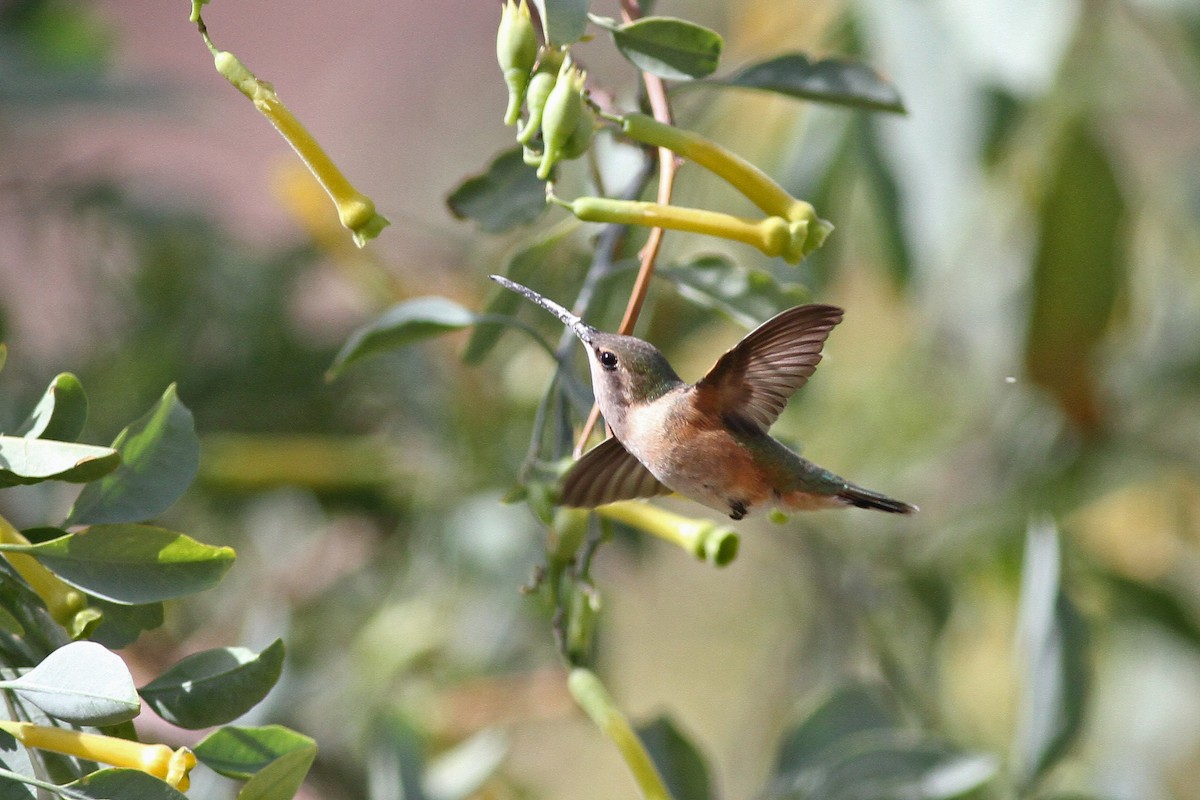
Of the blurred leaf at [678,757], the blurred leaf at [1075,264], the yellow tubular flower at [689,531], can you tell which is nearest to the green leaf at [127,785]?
the yellow tubular flower at [689,531]

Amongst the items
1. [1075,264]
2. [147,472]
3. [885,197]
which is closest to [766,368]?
[147,472]

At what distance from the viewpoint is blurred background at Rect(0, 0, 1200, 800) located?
106cm

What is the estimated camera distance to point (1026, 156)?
1.31 metres

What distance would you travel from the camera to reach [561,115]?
1.45 feet

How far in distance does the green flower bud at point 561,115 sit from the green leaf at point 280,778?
0.22m

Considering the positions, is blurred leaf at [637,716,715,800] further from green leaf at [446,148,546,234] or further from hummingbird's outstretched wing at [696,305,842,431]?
green leaf at [446,148,546,234]

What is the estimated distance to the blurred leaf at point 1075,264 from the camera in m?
1.15

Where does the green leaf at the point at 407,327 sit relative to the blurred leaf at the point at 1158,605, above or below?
above

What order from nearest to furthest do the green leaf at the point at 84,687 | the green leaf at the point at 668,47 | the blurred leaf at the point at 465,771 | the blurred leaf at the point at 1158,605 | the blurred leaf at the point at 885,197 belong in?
the green leaf at the point at 84,687 < the green leaf at the point at 668,47 < the blurred leaf at the point at 465,771 < the blurred leaf at the point at 885,197 < the blurred leaf at the point at 1158,605

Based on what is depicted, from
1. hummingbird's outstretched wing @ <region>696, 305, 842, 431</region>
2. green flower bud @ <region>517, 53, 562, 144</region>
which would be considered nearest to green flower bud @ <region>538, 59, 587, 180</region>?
green flower bud @ <region>517, 53, 562, 144</region>

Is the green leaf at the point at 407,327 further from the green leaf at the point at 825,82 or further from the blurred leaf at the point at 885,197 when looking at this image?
the blurred leaf at the point at 885,197

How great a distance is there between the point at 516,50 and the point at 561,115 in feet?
0.11

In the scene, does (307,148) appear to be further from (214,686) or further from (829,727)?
(829,727)

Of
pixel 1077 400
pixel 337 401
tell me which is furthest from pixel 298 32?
pixel 1077 400
